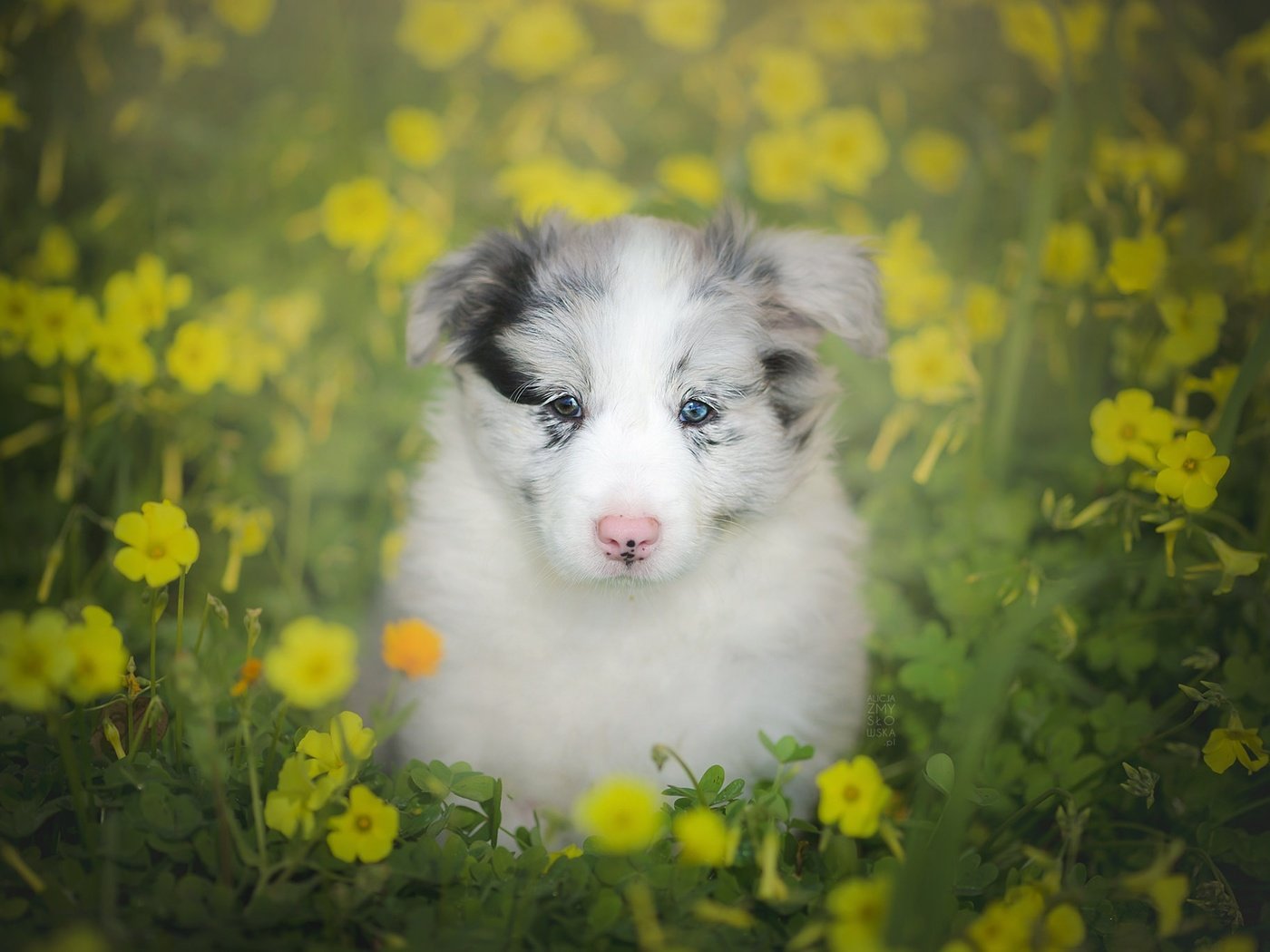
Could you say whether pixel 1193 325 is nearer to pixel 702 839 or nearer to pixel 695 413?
pixel 695 413

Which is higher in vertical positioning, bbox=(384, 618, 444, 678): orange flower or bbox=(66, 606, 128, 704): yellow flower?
bbox=(66, 606, 128, 704): yellow flower

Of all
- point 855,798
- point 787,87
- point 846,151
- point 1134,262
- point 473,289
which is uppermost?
point 787,87

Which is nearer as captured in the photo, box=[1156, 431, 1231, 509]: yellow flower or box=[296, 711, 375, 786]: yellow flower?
box=[296, 711, 375, 786]: yellow flower

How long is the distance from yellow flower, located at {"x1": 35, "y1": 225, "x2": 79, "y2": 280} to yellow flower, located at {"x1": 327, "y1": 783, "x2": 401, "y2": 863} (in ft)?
7.76

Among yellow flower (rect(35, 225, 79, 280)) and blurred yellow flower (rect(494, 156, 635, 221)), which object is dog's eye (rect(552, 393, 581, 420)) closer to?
blurred yellow flower (rect(494, 156, 635, 221))

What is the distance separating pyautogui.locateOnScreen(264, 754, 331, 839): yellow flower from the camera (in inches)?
69.0

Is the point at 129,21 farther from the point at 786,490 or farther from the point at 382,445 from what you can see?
the point at 786,490

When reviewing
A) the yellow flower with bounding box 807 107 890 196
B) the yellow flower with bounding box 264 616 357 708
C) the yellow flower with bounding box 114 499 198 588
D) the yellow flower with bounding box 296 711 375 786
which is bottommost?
the yellow flower with bounding box 296 711 375 786

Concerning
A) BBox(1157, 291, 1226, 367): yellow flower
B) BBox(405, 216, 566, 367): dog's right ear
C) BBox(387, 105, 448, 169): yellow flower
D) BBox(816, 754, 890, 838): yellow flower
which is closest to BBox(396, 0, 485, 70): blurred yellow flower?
BBox(387, 105, 448, 169): yellow flower

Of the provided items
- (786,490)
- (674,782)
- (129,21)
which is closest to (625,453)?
(786,490)

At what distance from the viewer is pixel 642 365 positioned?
2166 mm

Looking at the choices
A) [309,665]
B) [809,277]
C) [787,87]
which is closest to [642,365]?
[809,277]

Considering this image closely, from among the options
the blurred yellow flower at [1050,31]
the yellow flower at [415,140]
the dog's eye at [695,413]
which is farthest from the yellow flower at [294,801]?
the blurred yellow flower at [1050,31]

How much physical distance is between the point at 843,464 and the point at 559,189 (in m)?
1.42
